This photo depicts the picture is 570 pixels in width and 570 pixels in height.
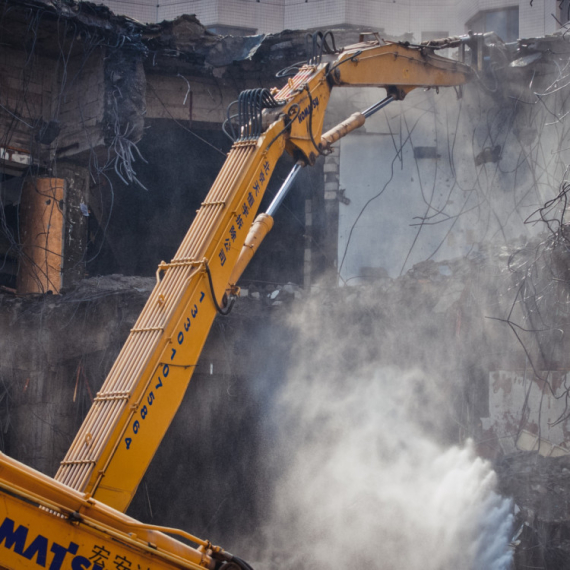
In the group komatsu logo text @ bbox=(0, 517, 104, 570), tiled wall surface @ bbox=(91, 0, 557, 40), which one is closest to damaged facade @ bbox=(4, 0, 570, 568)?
Answer: komatsu logo text @ bbox=(0, 517, 104, 570)

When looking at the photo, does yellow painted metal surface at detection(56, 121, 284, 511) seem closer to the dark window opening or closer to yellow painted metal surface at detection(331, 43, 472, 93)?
yellow painted metal surface at detection(331, 43, 472, 93)

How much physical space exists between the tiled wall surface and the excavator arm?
14.6 meters

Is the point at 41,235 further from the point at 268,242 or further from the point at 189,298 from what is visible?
the point at 189,298

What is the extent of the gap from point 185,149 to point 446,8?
12.3 m

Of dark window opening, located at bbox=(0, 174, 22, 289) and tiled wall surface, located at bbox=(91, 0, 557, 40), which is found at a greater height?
tiled wall surface, located at bbox=(91, 0, 557, 40)

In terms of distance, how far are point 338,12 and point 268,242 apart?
380 inches

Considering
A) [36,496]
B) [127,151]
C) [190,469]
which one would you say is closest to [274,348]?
[190,469]

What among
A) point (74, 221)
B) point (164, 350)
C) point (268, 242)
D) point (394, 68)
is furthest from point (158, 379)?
point (268, 242)

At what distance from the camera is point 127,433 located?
5426 millimetres

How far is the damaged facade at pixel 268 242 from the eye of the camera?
36.1 ft

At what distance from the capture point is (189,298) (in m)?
6.00

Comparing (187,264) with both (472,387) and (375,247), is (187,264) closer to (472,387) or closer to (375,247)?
(472,387)

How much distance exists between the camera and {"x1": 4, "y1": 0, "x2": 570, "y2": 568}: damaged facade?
36.1ft

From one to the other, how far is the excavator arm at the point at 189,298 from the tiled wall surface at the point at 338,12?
1462 cm
